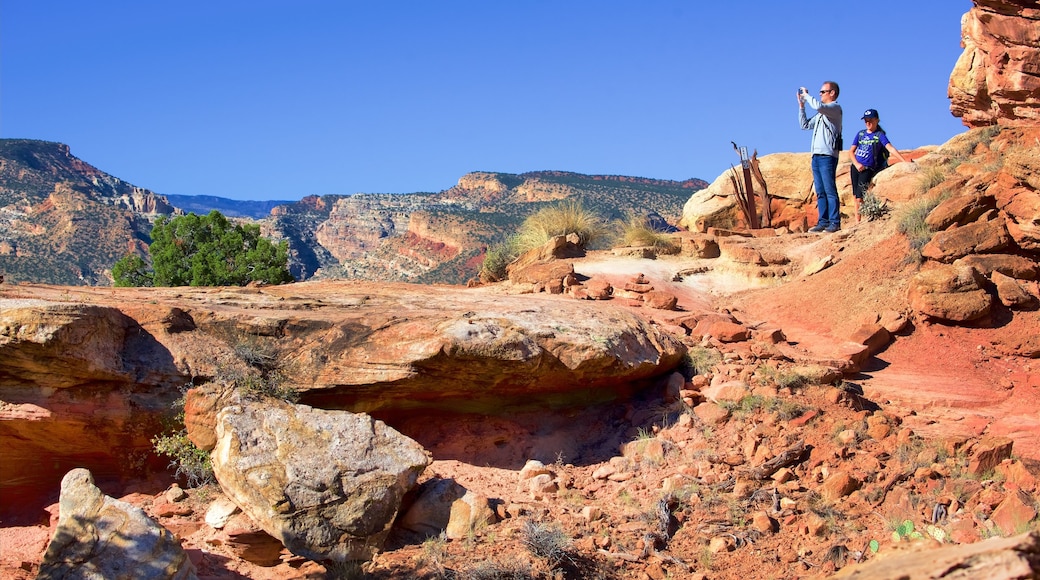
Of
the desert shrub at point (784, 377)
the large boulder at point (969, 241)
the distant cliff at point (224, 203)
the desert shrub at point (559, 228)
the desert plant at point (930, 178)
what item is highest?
the distant cliff at point (224, 203)

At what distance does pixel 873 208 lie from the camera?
1216 centimetres

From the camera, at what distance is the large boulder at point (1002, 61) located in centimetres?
1338

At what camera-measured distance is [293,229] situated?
72.2m

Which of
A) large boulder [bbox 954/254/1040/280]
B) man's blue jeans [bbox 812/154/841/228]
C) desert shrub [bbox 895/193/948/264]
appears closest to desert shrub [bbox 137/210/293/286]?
man's blue jeans [bbox 812/154/841/228]

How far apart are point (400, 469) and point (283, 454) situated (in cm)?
87

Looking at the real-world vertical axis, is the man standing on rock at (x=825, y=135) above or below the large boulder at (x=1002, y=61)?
below

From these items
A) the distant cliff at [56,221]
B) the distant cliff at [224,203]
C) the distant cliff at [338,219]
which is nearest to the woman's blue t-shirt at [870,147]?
the distant cliff at [338,219]

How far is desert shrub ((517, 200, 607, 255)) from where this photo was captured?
539 inches

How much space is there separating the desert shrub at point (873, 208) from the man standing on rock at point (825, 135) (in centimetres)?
50

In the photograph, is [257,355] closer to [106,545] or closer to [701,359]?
[106,545]

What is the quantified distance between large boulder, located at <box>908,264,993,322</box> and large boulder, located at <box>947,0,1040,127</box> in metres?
4.87

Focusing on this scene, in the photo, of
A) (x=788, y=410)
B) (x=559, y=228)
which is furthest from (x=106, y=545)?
(x=559, y=228)

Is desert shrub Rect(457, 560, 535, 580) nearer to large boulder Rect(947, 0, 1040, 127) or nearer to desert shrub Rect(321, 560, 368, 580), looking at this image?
desert shrub Rect(321, 560, 368, 580)

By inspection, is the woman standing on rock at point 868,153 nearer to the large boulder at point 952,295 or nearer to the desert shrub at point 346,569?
the large boulder at point 952,295
